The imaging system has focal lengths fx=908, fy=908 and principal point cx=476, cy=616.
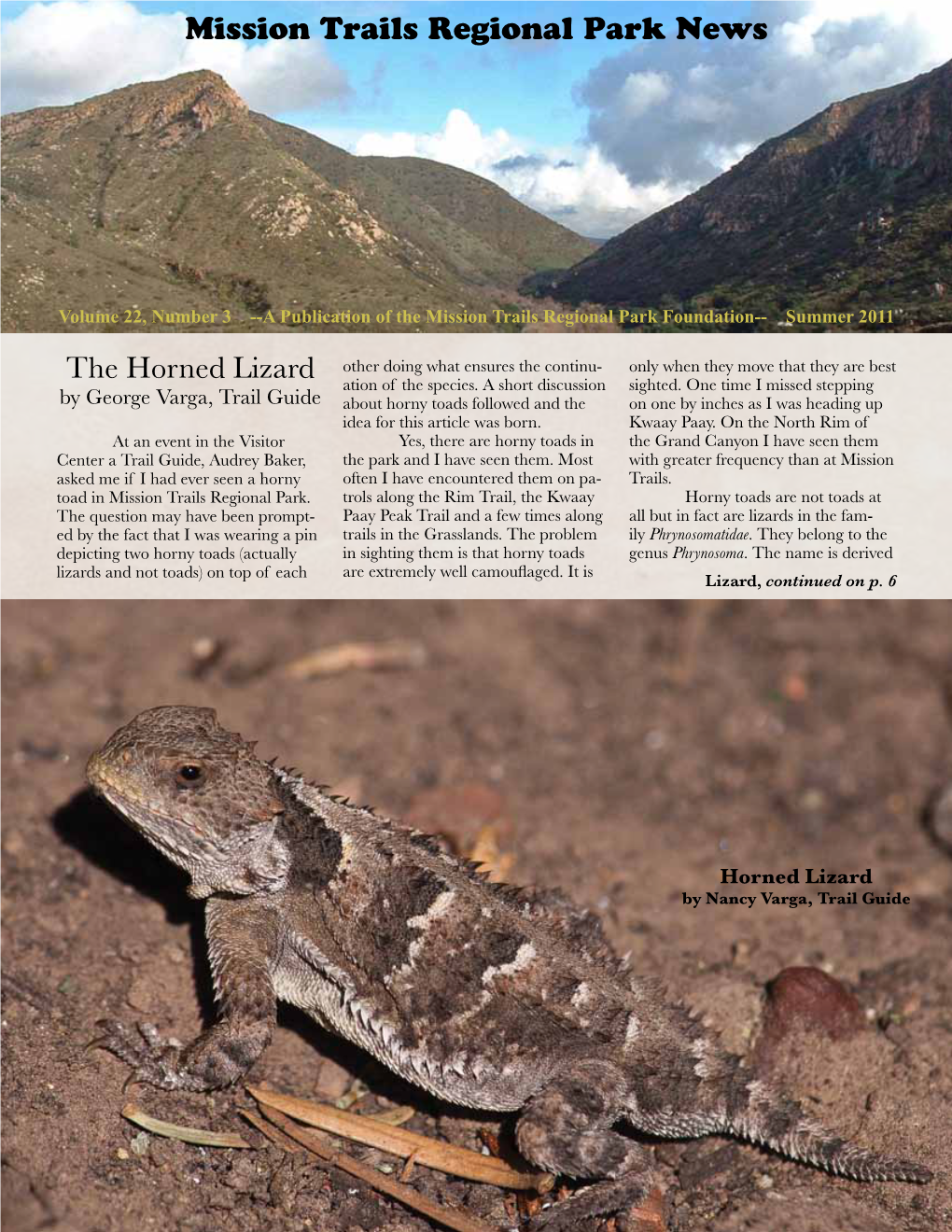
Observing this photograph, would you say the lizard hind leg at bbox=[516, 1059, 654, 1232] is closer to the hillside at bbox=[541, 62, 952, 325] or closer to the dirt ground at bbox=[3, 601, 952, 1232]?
the dirt ground at bbox=[3, 601, 952, 1232]

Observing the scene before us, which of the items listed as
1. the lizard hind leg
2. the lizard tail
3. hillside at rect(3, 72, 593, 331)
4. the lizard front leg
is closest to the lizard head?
the lizard front leg

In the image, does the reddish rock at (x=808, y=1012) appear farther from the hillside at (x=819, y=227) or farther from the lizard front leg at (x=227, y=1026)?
the hillside at (x=819, y=227)

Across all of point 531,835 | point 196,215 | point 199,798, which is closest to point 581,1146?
point 199,798

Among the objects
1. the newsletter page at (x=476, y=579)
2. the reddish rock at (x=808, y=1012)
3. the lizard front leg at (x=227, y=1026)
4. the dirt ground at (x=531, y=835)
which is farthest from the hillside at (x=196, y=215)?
the reddish rock at (x=808, y=1012)

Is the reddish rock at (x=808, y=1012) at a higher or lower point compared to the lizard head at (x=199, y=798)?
lower

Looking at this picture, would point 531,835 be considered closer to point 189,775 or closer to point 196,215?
point 189,775
